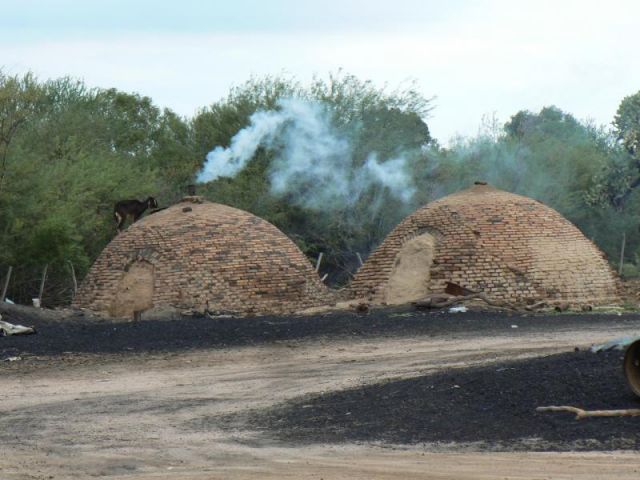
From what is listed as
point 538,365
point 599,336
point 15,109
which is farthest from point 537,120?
point 538,365

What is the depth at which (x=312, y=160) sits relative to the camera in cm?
3903

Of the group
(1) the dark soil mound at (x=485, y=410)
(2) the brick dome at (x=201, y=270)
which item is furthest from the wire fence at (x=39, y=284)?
(1) the dark soil mound at (x=485, y=410)

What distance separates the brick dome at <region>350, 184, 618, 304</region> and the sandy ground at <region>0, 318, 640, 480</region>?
15.0 feet

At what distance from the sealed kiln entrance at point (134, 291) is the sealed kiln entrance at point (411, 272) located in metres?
4.62

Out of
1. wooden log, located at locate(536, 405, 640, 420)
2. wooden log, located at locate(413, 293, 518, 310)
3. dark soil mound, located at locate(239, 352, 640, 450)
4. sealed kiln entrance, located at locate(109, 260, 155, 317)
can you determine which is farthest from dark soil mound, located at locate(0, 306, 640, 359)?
wooden log, located at locate(536, 405, 640, 420)

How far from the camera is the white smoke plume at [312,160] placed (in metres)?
37.5

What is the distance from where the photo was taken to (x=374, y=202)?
40469 mm

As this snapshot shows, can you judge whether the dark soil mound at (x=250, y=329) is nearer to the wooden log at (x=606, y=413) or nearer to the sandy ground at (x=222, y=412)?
the sandy ground at (x=222, y=412)

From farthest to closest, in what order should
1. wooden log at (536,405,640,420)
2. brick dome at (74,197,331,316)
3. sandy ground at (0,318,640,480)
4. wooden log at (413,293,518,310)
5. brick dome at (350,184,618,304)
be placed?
brick dome at (74,197,331,316), brick dome at (350,184,618,304), wooden log at (413,293,518,310), wooden log at (536,405,640,420), sandy ground at (0,318,640,480)

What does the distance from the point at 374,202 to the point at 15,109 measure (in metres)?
11.5

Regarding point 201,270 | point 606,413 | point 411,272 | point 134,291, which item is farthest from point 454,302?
point 606,413

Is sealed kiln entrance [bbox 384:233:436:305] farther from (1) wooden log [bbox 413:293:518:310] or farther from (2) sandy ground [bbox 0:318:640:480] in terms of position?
(2) sandy ground [bbox 0:318:640:480]

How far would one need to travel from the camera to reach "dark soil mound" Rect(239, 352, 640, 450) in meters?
10.2

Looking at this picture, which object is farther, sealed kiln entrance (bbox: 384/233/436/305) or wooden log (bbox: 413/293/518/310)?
sealed kiln entrance (bbox: 384/233/436/305)
